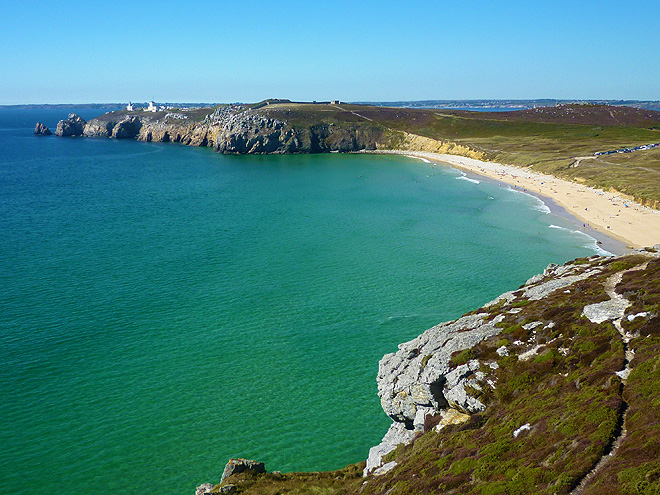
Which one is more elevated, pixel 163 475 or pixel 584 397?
pixel 584 397

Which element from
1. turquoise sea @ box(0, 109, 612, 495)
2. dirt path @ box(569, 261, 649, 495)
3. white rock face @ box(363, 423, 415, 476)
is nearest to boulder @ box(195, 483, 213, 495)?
turquoise sea @ box(0, 109, 612, 495)

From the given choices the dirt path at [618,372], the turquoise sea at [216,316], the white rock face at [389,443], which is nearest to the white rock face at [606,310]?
the dirt path at [618,372]

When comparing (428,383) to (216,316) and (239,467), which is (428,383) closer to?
(239,467)

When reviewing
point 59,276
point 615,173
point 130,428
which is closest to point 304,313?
point 130,428

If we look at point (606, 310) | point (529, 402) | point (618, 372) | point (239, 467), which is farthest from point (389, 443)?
point (606, 310)

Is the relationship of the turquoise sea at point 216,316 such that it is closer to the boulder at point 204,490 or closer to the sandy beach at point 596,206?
the boulder at point 204,490

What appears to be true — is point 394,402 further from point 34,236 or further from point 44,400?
point 34,236
